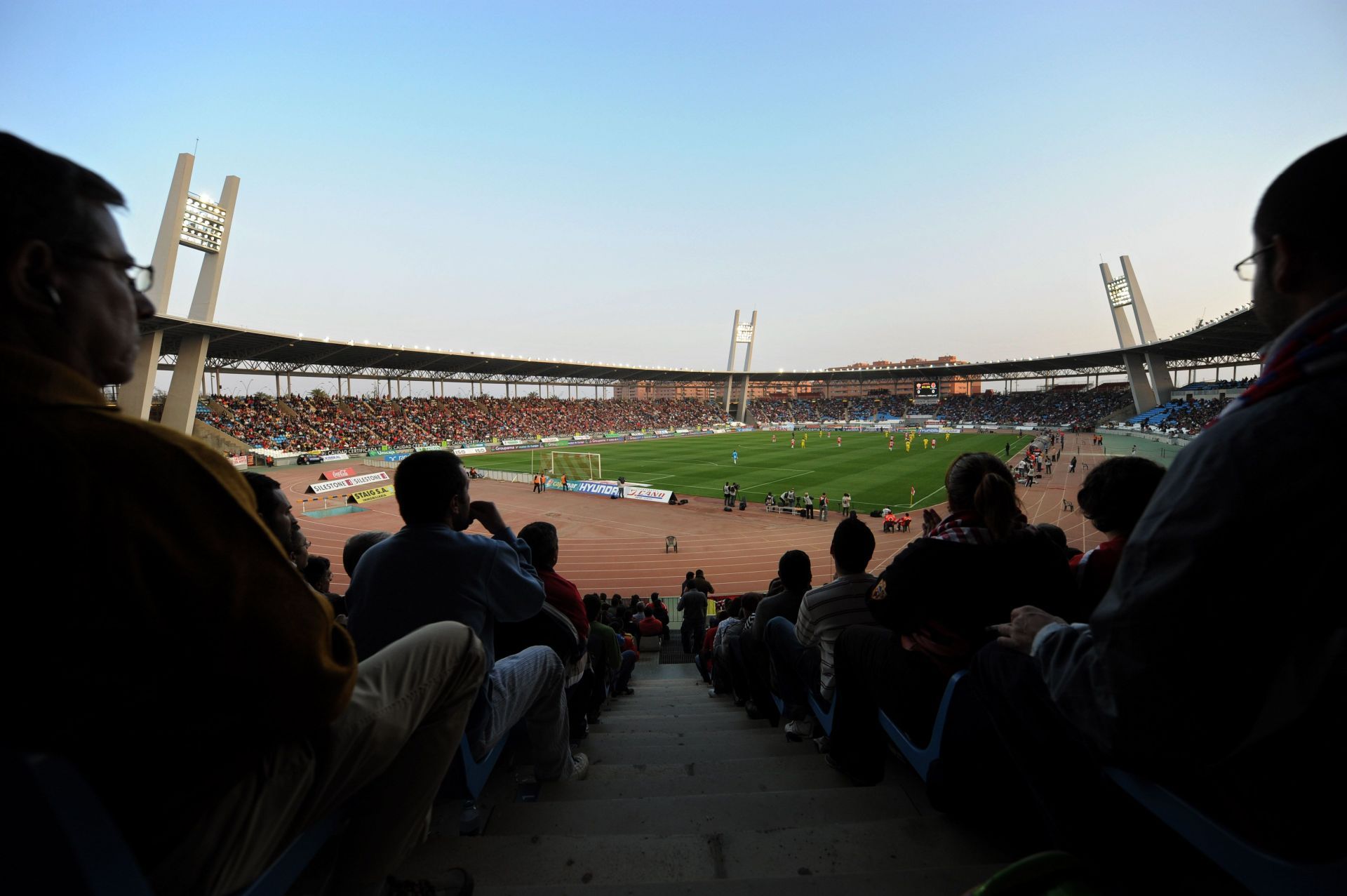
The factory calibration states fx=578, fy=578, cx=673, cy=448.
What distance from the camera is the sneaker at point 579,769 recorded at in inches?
125

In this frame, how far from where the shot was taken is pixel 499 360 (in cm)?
5731

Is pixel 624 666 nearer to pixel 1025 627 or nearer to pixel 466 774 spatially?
pixel 466 774

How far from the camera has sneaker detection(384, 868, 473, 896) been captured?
176 centimetres

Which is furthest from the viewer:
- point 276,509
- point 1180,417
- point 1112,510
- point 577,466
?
point 1180,417

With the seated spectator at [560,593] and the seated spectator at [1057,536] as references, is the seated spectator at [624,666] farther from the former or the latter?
the seated spectator at [1057,536]

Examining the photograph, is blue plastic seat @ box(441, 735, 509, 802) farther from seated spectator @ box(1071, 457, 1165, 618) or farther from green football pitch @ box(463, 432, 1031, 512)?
green football pitch @ box(463, 432, 1031, 512)

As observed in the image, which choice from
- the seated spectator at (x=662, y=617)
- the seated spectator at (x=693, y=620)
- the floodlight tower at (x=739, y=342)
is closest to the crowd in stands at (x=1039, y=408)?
the floodlight tower at (x=739, y=342)

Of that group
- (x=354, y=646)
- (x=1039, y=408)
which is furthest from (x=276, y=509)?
(x=1039, y=408)

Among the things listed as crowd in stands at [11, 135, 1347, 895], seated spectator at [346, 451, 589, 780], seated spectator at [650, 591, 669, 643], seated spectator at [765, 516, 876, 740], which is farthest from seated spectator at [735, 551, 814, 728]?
seated spectator at [650, 591, 669, 643]

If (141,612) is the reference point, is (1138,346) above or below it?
above

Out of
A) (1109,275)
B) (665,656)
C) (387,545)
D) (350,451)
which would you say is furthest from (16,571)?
(1109,275)

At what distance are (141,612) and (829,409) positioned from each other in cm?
9644

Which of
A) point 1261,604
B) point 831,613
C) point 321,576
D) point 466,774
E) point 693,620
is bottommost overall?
point 693,620

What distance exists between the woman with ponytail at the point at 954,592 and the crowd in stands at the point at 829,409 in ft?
284
